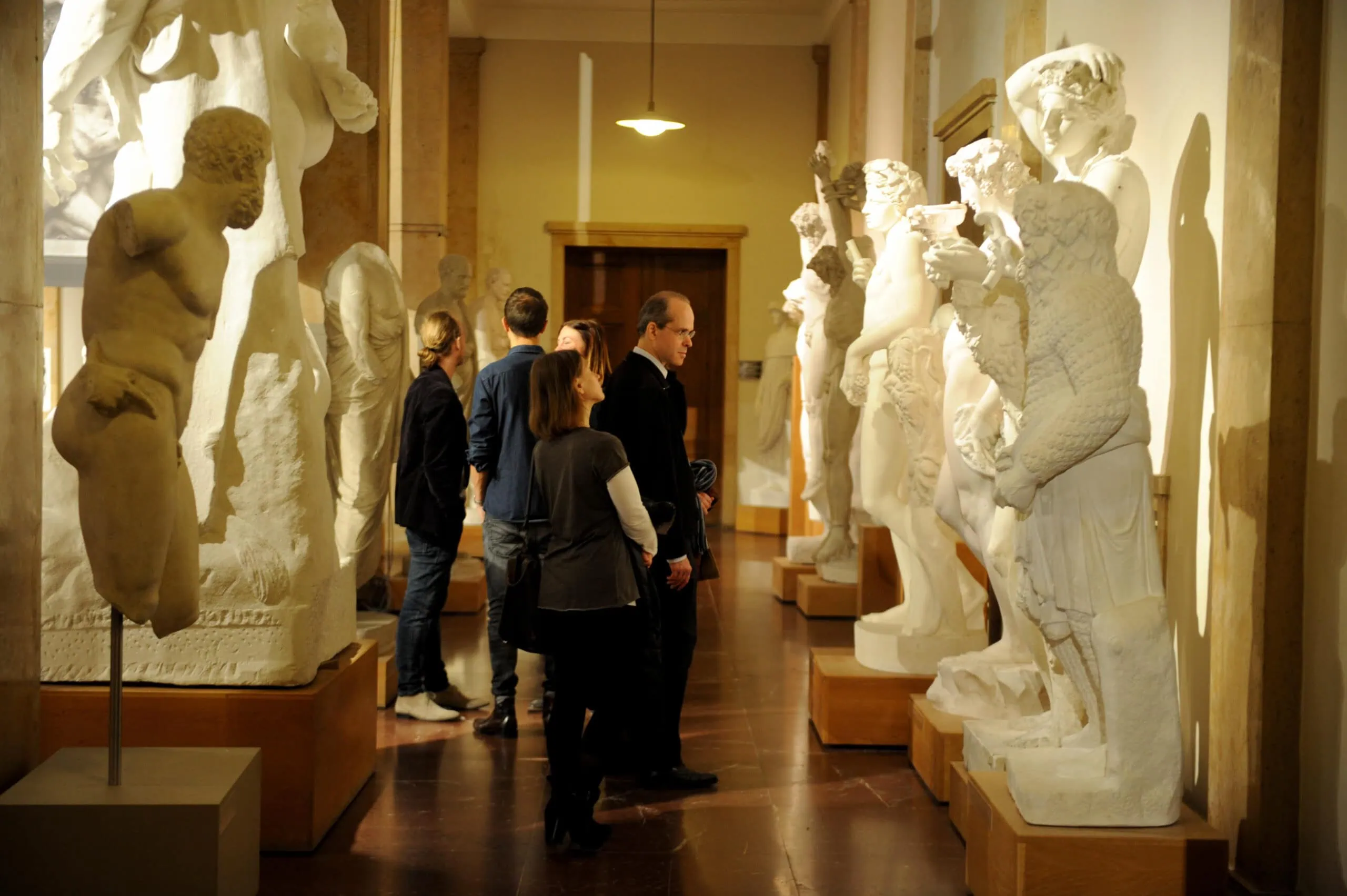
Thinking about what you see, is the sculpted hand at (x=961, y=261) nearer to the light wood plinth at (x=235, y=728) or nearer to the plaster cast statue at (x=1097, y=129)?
the plaster cast statue at (x=1097, y=129)

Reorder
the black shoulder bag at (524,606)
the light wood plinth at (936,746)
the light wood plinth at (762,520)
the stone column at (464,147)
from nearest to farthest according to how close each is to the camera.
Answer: the black shoulder bag at (524,606) → the light wood plinth at (936,746) → the light wood plinth at (762,520) → the stone column at (464,147)

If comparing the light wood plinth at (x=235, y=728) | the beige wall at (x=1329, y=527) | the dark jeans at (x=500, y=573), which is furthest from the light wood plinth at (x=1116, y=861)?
the dark jeans at (x=500, y=573)

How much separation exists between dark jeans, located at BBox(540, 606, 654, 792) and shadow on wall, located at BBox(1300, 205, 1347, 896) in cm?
188

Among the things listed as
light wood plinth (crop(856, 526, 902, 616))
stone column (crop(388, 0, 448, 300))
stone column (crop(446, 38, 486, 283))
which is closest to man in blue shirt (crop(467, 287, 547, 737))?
light wood plinth (crop(856, 526, 902, 616))

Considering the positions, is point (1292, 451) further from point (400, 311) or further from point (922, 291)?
point (400, 311)

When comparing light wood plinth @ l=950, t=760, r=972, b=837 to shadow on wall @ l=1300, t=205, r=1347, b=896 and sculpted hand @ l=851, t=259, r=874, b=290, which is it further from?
sculpted hand @ l=851, t=259, r=874, b=290

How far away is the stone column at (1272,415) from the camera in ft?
11.9

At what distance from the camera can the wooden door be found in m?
15.2

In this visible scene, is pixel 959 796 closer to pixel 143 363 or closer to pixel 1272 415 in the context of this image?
pixel 1272 415

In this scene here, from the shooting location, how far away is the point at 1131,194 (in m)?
4.12

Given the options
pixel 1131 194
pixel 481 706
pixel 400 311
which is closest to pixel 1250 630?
pixel 1131 194

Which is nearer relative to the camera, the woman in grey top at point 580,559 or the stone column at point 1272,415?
the stone column at point 1272,415

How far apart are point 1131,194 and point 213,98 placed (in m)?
2.85

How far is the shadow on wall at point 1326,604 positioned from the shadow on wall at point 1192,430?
0.41m
